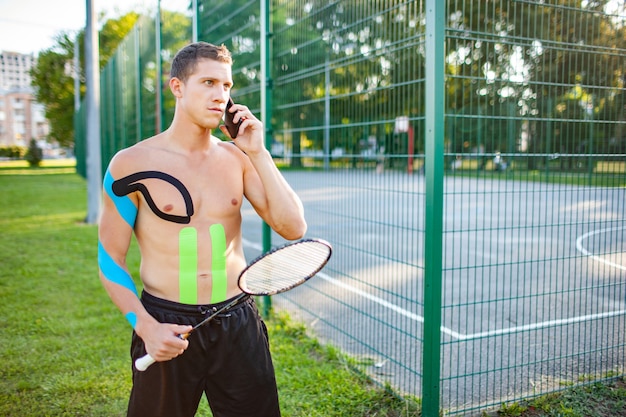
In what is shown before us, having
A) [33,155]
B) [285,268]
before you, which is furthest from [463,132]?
[33,155]

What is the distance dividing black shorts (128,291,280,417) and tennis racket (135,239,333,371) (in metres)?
0.09

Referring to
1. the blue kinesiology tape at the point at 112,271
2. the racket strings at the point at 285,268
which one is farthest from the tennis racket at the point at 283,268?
the blue kinesiology tape at the point at 112,271

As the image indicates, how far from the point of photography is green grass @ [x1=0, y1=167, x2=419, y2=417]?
3.56m

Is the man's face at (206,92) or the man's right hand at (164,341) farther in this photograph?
the man's face at (206,92)

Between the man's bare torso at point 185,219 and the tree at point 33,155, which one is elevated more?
the tree at point 33,155

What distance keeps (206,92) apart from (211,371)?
1128 millimetres

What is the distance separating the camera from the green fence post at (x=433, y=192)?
2.94 metres

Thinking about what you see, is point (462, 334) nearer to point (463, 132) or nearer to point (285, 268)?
point (463, 132)

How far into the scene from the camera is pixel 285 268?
2248 mm

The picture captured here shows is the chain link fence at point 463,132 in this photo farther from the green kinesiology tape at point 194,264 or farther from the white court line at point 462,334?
the green kinesiology tape at point 194,264

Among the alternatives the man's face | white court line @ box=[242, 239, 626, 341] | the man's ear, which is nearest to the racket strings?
the man's face

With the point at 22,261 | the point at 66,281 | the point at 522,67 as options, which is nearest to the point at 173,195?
the point at 522,67

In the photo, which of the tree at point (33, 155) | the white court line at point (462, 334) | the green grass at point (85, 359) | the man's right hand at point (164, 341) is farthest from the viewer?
the tree at point (33, 155)

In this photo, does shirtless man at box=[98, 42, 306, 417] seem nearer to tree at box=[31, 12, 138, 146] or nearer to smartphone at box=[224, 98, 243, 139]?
smartphone at box=[224, 98, 243, 139]
